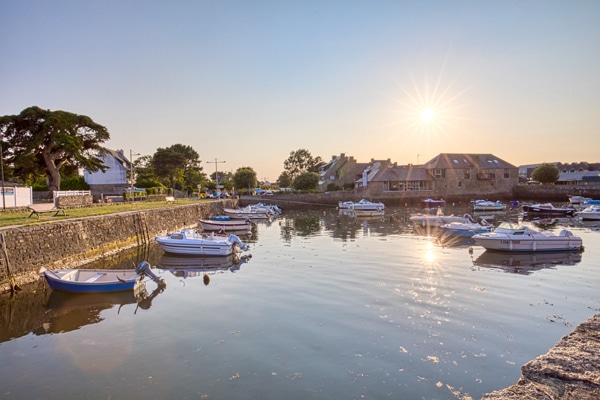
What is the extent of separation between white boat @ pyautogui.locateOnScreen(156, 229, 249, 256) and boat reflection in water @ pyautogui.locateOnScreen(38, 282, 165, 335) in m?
8.03

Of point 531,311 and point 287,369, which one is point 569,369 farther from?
point 531,311

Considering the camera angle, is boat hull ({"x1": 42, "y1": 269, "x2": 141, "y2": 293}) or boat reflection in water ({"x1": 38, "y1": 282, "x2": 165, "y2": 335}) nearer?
boat reflection in water ({"x1": 38, "y1": 282, "x2": 165, "y2": 335})

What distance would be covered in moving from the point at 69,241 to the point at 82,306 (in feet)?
26.6

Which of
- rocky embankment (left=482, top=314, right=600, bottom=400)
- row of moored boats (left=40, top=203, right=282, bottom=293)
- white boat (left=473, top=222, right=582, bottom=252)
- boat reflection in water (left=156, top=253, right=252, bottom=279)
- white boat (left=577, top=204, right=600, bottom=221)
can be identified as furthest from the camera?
white boat (left=577, top=204, right=600, bottom=221)

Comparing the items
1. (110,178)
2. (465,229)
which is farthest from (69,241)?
(110,178)

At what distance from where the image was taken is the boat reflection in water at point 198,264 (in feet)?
72.8

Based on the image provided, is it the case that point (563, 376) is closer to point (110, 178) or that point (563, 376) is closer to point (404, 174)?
point (110, 178)

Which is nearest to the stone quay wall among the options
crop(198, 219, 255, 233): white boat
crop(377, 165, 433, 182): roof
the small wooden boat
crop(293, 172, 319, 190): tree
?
the small wooden boat

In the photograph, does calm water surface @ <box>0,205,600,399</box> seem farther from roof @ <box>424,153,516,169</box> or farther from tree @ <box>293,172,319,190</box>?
tree @ <box>293,172,319,190</box>

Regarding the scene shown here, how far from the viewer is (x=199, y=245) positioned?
86.8 ft

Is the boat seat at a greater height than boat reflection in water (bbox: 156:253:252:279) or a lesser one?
greater

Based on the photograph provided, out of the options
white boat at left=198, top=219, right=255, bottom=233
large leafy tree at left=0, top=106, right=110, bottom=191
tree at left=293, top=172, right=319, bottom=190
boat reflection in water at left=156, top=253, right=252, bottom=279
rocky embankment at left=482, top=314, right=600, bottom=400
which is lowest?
boat reflection in water at left=156, top=253, right=252, bottom=279

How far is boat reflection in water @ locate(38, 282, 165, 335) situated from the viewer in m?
13.5

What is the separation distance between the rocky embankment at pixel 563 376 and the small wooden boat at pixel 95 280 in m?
14.7
